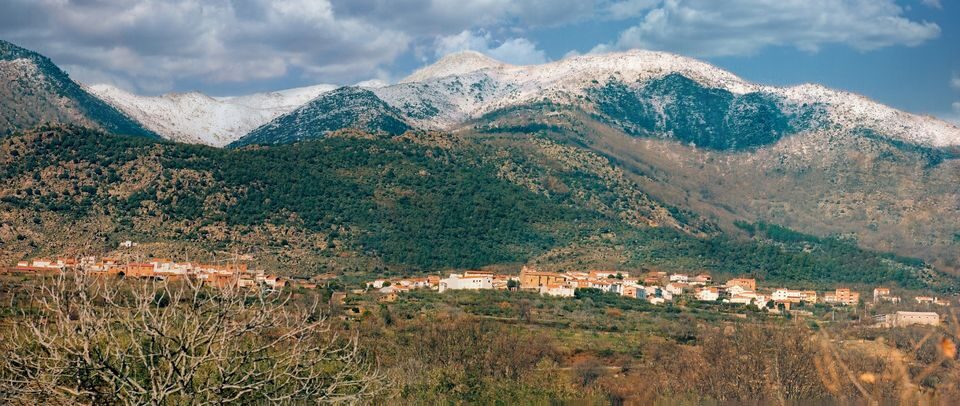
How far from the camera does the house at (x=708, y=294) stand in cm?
10006

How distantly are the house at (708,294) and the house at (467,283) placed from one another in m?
20.2

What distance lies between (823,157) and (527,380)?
501 ft

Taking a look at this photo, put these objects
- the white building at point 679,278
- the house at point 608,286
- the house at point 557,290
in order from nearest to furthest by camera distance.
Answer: the house at point 557,290
the house at point 608,286
the white building at point 679,278

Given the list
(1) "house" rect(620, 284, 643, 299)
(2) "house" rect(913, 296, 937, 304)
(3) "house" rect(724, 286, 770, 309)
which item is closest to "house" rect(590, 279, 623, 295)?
(1) "house" rect(620, 284, 643, 299)

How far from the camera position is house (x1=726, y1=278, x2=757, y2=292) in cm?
10712

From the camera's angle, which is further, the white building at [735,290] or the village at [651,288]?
the white building at [735,290]

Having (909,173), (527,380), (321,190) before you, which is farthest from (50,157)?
(909,173)

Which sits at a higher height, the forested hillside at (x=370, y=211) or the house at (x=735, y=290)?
the forested hillside at (x=370, y=211)

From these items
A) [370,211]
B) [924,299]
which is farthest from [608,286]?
[924,299]

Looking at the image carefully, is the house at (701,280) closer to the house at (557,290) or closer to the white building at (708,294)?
the white building at (708,294)

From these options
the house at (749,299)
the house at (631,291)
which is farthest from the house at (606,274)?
the house at (749,299)

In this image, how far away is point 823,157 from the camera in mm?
195000

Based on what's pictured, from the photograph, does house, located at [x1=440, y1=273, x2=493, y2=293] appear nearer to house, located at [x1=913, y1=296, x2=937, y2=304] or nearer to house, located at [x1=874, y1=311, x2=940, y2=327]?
house, located at [x1=874, y1=311, x2=940, y2=327]

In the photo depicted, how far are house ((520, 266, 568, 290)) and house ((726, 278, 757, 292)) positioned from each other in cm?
1856
